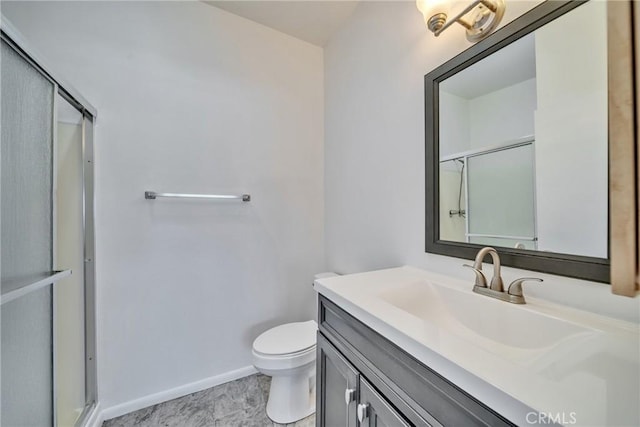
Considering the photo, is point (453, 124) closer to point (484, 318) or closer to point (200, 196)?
point (484, 318)

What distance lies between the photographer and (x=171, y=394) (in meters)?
1.52

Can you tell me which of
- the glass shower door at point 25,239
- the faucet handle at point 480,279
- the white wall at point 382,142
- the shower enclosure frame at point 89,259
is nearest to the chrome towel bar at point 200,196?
the shower enclosure frame at point 89,259

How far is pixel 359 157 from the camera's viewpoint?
1636mm

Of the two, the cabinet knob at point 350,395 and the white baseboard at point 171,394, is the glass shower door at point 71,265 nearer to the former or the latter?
the white baseboard at point 171,394

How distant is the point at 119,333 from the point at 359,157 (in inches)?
69.3

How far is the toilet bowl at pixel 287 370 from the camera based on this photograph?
1.32 m

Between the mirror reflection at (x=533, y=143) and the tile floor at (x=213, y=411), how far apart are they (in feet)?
4.57

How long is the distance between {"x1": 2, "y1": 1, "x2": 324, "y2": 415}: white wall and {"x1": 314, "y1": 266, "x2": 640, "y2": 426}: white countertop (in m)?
1.10

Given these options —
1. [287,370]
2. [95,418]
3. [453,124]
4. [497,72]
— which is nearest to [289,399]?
[287,370]

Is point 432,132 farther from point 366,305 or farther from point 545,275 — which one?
point 366,305

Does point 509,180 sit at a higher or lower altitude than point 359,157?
lower

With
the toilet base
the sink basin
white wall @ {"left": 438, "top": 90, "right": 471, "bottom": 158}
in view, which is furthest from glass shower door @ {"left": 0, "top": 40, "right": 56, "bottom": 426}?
white wall @ {"left": 438, "top": 90, "right": 471, "bottom": 158}

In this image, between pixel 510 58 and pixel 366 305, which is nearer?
pixel 366 305

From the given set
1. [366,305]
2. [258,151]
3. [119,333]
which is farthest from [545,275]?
[119,333]
